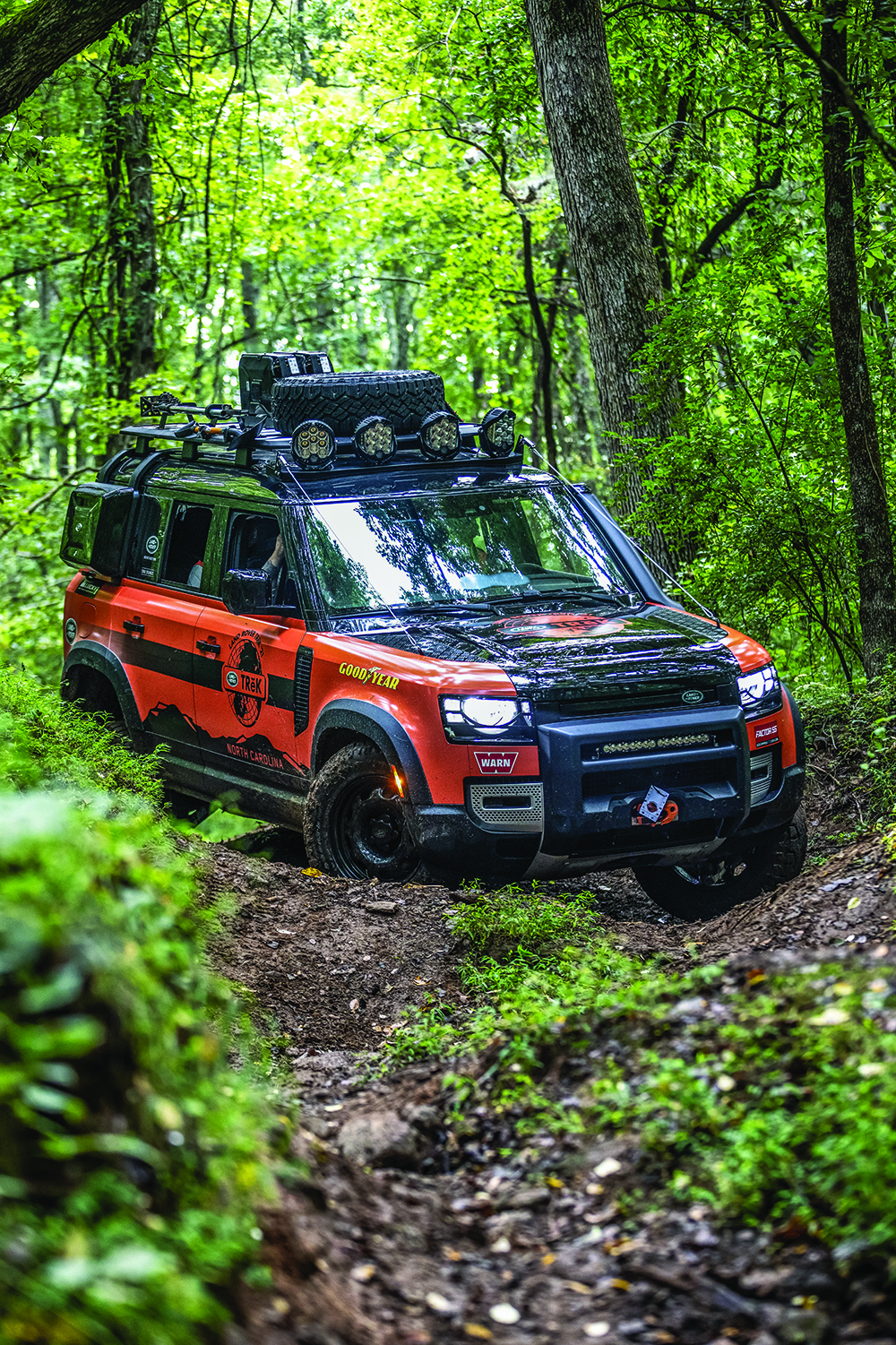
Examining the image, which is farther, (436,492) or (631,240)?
(631,240)

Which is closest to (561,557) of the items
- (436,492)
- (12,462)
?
(436,492)

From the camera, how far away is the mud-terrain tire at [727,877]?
6.62 metres

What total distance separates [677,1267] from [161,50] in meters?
13.4

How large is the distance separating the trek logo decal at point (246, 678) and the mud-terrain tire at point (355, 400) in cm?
134

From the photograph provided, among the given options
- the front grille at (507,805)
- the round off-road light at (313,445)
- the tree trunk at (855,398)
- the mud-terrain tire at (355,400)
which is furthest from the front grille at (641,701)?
the tree trunk at (855,398)

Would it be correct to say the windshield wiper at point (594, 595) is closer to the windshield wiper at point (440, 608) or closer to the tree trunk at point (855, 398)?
the windshield wiper at point (440, 608)

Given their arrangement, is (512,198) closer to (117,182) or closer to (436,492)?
(117,182)

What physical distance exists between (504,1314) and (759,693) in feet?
12.6

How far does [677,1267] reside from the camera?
307 cm

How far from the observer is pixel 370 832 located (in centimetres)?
657

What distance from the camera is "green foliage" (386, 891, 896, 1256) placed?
10.0 feet

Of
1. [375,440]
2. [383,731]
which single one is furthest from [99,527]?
[383,731]

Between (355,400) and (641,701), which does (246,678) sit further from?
(641,701)

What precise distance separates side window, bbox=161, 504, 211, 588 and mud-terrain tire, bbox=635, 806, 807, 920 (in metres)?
3.25
